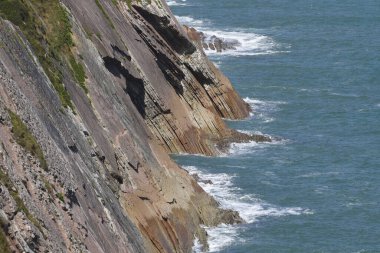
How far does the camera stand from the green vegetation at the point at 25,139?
3381 cm

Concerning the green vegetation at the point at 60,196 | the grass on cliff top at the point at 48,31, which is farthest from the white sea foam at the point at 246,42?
the green vegetation at the point at 60,196

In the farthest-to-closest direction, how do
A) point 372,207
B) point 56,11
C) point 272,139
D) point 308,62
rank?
point 308,62 < point 272,139 < point 372,207 < point 56,11

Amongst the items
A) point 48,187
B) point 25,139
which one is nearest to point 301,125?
point 48,187

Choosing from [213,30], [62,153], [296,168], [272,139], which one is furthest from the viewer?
[213,30]

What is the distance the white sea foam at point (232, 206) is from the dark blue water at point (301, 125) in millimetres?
69

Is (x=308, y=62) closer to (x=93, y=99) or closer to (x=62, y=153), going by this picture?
(x=93, y=99)

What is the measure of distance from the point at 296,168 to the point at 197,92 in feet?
38.4

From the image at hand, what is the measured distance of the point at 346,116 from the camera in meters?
87.7

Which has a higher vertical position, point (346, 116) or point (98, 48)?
point (98, 48)

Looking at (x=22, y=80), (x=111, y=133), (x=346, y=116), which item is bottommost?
(x=346, y=116)

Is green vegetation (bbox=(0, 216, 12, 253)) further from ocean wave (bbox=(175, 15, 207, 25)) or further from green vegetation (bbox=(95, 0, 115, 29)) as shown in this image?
ocean wave (bbox=(175, 15, 207, 25))

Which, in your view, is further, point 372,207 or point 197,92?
point 197,92

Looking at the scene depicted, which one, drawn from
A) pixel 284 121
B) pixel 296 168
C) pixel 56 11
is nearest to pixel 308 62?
pixel 284 121

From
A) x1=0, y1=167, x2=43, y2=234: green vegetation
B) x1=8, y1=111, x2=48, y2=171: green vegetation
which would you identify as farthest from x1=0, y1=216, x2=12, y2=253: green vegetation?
x1=8, y1=111, x2=48, y2=171: green vegetation
